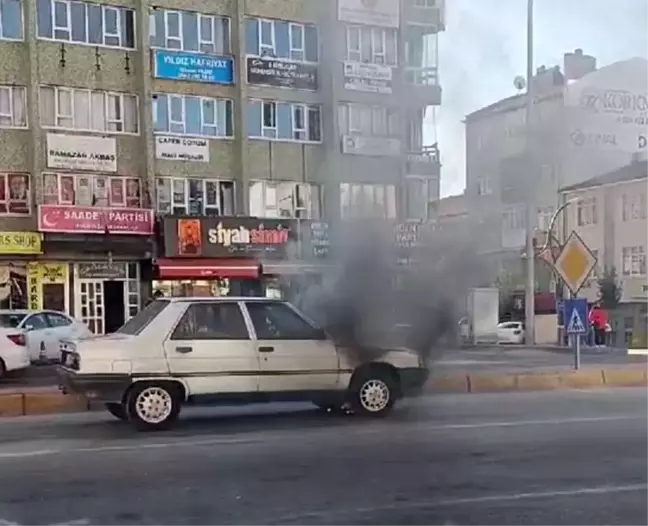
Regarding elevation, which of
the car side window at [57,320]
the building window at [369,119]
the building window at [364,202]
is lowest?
the car side window at [57,320]

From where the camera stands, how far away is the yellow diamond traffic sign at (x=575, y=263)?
60.5 ft

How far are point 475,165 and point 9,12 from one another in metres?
27.7

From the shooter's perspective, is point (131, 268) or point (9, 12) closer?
point (9, 12)

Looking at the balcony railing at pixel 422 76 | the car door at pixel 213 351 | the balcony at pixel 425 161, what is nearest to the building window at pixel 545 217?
the balcony at pixel 425 161

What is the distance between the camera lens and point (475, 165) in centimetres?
1152

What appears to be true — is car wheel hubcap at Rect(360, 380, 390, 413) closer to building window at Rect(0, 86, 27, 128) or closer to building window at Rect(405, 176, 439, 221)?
building window at Rect(405, 176, 439, 221)

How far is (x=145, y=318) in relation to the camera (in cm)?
1370

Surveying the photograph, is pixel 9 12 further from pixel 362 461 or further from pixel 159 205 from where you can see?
pixel 362 461

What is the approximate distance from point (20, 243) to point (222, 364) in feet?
76.1

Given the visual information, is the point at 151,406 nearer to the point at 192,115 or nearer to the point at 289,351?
the point at 289,351

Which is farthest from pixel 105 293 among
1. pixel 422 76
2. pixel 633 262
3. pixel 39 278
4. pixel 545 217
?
pixel 422 76

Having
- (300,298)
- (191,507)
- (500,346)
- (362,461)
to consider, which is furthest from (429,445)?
(500,346)

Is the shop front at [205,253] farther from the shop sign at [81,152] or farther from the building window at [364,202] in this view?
the building window at [364,202]

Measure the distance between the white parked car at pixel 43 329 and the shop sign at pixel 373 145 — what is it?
13.2 metres
